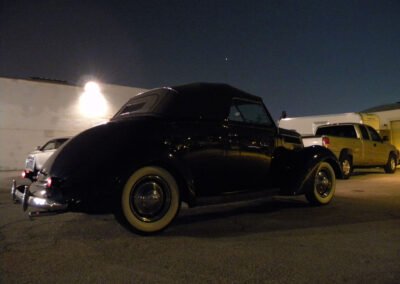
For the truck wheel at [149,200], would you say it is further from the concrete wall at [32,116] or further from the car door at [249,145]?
the concrete wall at [32,116]

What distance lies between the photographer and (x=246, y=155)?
589 cm

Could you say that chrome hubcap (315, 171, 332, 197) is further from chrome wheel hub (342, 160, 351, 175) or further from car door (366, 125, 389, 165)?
car door (366, 125, 389, 165)

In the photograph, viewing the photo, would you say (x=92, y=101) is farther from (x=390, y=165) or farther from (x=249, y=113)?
(x=249, y=113)

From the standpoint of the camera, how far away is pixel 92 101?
80.2 feet

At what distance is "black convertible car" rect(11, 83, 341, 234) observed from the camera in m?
4.49

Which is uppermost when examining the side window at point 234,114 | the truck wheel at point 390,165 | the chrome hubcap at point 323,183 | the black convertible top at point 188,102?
the black convertible top at point 188,102

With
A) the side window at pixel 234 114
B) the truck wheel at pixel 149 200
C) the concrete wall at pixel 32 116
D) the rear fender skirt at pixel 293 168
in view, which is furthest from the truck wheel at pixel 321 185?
the concrete wall at pixel 32 116

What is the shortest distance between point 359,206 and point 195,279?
467 centimetres

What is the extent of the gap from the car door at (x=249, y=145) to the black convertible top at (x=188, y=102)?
19 centimetres

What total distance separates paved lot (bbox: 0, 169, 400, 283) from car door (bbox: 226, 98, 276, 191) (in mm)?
614

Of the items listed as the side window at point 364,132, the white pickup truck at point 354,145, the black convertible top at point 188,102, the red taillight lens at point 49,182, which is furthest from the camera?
the side window at point 364,132

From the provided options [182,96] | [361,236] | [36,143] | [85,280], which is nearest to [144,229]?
[85,280]

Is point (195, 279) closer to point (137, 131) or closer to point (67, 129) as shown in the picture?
point (137, 131)

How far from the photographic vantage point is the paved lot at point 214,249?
339cm
